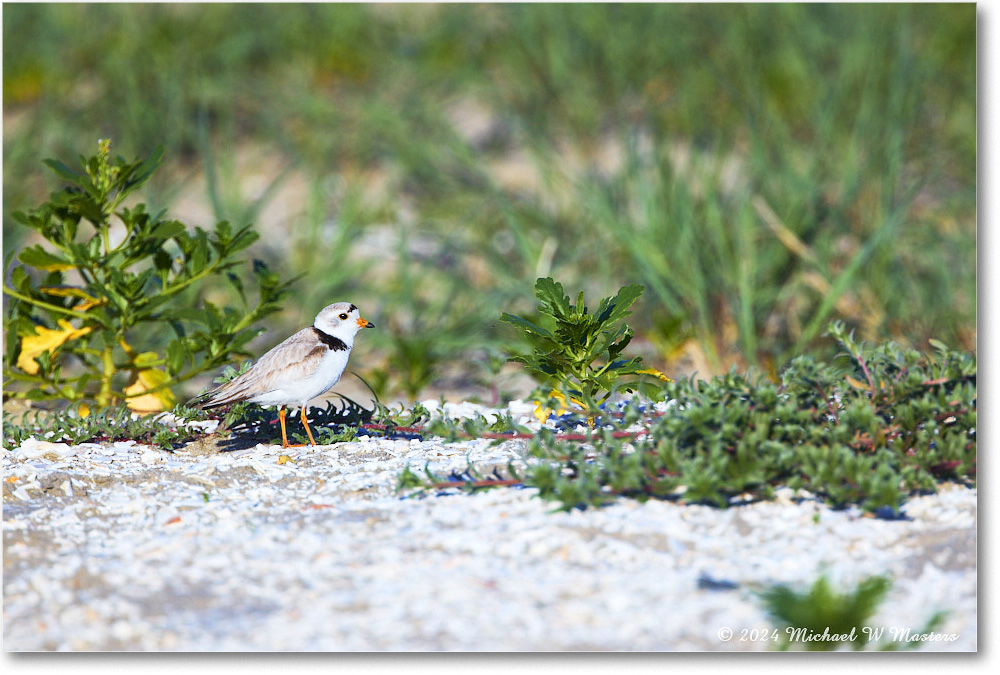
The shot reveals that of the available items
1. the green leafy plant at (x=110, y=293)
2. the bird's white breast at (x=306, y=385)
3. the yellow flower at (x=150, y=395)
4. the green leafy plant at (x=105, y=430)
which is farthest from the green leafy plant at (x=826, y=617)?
the yellow flower at (x=150, y=395)

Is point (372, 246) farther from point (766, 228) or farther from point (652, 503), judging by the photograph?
point (652, 503)

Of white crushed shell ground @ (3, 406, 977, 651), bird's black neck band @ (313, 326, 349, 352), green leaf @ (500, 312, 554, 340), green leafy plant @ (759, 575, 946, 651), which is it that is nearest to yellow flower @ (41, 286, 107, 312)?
white crushed shell ground @ (3, 406, 977, 651)

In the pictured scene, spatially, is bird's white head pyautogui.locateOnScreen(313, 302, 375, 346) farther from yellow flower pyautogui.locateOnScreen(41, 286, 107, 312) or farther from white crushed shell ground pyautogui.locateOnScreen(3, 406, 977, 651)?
yellow flower pyautogui.locateOnScreen(41, 286, 107, 312)

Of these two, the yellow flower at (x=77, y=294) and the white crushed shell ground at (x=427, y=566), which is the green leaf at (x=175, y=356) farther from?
the white crushed shell ground at (x=427, y=566)

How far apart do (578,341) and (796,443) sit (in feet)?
2.38

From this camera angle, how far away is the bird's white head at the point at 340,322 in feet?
10.5

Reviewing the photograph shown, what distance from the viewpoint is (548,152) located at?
22.1 feet

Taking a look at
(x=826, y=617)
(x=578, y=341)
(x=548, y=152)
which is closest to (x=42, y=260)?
(x=578, y=341)

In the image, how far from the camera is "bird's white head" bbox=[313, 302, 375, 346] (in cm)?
321

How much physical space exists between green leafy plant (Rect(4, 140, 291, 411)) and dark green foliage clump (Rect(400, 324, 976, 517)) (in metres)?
1.37

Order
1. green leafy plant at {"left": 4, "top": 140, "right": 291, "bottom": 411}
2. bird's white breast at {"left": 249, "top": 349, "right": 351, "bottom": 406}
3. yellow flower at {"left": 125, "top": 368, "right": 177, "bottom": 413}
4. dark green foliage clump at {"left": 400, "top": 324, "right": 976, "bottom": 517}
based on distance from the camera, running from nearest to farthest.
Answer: dark green foliage clump at {"left": 400, "top": 324, "right": 976, "bottom": 517} < bird's white breast at {"left": 249, "top": 349, "right": 351, "bottom": 406} < green leafy plant at {"left": 4, "top": 140, "right": 291, "bottom": 411} < yellow flower at {"left": 125, "top": 368, "right": 177, "bottom": 413}

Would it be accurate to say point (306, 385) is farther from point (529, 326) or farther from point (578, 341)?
point (578, 341)

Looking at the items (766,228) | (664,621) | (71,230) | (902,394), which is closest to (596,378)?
(902,394)

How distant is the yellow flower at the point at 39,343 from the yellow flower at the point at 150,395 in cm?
26
